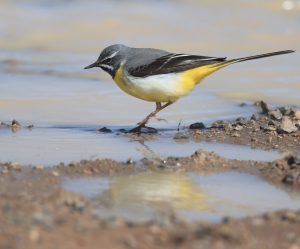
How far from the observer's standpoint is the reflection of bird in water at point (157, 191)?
6621 mm

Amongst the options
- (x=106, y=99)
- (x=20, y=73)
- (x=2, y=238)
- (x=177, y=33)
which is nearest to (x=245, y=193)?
(x=2, y=238)

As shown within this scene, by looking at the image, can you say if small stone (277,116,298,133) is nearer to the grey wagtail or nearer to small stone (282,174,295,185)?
the grey wagtail

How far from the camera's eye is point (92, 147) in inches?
356

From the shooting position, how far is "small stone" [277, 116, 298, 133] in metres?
9.54

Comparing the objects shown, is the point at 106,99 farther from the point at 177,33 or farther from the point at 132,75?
the point at 177,33

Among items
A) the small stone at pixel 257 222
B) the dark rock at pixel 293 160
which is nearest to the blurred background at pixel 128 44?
the dark rock at pixel 293 160

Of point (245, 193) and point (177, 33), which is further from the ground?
point (177, 33)

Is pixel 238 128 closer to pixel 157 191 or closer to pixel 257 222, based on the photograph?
pixel 157 191

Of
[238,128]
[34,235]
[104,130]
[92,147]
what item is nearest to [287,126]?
[238,128]

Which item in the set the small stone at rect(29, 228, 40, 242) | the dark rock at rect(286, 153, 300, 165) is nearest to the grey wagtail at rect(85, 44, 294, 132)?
the dark rock at rect(286, 153, 300, 165)

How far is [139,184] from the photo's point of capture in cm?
723

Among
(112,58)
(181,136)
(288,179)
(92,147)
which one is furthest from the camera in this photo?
Answer: (112,58)

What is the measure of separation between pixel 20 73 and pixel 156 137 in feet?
15.0

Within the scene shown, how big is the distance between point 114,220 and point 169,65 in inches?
190
